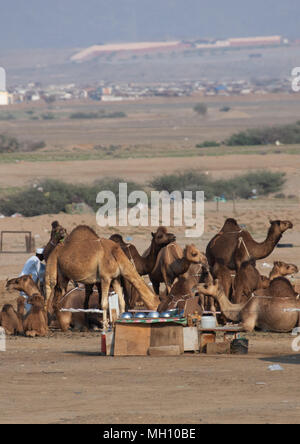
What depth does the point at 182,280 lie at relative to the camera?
41.2ft

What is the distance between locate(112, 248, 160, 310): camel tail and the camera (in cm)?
1236

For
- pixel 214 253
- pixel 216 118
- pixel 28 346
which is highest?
pixel 216 118

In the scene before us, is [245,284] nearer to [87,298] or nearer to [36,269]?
[87,298]

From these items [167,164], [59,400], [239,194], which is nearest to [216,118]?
[167,164]

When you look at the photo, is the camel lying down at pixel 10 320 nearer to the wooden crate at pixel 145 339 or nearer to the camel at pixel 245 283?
the wooden crate at pixel 145 339

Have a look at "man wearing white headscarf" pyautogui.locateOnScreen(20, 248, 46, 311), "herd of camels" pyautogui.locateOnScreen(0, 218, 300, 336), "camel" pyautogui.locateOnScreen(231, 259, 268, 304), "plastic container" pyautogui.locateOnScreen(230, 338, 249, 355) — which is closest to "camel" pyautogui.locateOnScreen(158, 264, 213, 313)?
"herd of camels" pyautogui.locateOnScreen(0, 218, 300, 336)

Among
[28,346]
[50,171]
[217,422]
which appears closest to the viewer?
[217,422]

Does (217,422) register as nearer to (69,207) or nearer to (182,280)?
(182,280)

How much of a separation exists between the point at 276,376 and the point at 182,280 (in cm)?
355

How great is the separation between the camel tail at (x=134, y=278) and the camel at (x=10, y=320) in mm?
1349

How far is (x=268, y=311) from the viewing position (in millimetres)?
12445

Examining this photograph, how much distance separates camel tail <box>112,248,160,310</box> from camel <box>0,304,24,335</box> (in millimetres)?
1349

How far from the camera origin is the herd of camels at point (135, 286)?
12398 mm

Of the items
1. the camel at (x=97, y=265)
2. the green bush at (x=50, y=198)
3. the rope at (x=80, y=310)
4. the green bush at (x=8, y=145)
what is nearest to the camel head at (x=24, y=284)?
the camel at (x=97, y=265)
